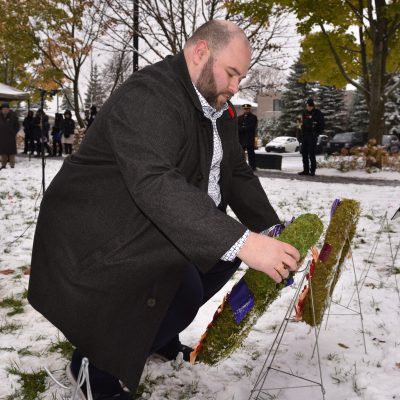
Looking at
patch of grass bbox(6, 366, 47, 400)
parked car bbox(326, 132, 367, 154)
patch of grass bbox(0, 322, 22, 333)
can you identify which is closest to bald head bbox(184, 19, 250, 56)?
patch of grass bbox(6, 366, 47, 400)

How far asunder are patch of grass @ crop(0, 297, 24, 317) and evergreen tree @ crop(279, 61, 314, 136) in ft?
145

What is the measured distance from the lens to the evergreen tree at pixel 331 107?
4619cm

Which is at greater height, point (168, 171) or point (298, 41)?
point (298, 41)

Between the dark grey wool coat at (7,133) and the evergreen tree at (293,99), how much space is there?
35461 millimetres

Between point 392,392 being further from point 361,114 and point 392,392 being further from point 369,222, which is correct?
point 361,114

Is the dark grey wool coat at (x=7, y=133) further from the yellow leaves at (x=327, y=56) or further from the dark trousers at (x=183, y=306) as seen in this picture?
the dark trousers at (x=183, y=306)

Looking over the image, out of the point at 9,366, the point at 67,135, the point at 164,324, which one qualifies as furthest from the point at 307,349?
the point at 67,135

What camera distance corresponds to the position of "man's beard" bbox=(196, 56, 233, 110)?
1.95 metres

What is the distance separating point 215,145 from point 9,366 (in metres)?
1.79

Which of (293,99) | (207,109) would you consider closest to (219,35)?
(207,109)

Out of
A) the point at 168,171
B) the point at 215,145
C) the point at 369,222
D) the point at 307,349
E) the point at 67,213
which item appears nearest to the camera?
the point at 168,171

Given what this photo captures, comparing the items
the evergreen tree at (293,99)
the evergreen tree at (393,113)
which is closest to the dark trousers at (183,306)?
the evergreen tree at (293,99)

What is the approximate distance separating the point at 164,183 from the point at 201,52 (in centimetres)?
63

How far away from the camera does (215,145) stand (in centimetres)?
223
